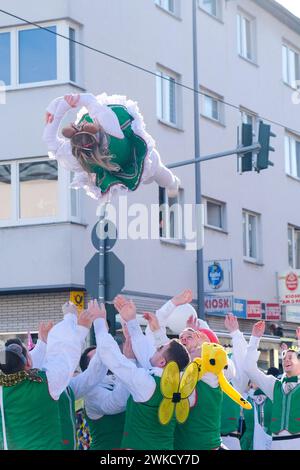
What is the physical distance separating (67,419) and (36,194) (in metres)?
13.3

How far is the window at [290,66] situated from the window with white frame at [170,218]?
8.29 meters

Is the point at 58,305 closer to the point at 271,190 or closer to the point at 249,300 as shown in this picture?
the point at 249,300

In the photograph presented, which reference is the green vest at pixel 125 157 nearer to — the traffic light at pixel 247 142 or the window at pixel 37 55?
the traffic light at pixel 247 142

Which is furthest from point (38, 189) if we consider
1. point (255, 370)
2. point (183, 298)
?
point (183, 298)

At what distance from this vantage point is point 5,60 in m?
21.7

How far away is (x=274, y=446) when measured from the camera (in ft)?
33.8

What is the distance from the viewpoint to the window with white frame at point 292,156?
3020 centimetres

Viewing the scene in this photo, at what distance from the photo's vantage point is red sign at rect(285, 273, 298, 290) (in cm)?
2798

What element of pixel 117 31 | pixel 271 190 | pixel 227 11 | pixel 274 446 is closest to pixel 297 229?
pixel 271 190

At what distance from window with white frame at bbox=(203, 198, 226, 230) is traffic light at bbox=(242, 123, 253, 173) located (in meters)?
6.76

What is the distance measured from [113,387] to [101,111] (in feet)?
7.56

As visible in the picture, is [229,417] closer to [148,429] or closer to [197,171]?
[148,429]

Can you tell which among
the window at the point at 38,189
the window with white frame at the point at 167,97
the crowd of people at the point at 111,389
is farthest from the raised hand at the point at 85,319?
the window with white frame at the point at 167,97
